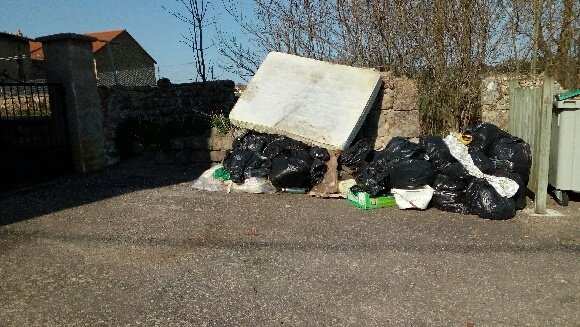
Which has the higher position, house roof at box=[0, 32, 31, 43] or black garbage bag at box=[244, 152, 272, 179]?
house roof at box=[0, 32, 31, 43]

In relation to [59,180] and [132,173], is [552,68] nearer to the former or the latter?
[132,173]

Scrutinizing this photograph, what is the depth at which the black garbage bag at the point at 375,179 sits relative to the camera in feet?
15.3

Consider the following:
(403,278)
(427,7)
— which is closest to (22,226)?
(403,278)

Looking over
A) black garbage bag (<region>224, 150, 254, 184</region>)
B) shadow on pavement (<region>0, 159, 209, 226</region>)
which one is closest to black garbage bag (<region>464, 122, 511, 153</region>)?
black garbage bag (<region>224, 150, 254, 184</region>)

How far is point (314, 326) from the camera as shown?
2369mm

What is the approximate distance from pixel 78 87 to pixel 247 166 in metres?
3.01

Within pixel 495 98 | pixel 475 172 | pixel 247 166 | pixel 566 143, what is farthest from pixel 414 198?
pixel 495 98

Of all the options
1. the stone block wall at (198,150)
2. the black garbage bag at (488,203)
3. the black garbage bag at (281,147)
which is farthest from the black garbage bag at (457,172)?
the stone block wall at (198,150)

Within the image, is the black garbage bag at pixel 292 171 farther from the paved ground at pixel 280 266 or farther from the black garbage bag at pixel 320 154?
the paved ground at pixel 280 266

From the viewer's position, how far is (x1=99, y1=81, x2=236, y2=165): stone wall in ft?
23.5

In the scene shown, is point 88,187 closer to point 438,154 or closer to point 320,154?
point 320,154

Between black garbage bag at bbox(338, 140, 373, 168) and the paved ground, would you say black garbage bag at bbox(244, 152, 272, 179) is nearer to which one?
the paved ground

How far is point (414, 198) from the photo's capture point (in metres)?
4.54

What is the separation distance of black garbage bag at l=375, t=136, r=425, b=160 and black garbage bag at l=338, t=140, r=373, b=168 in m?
0.22
